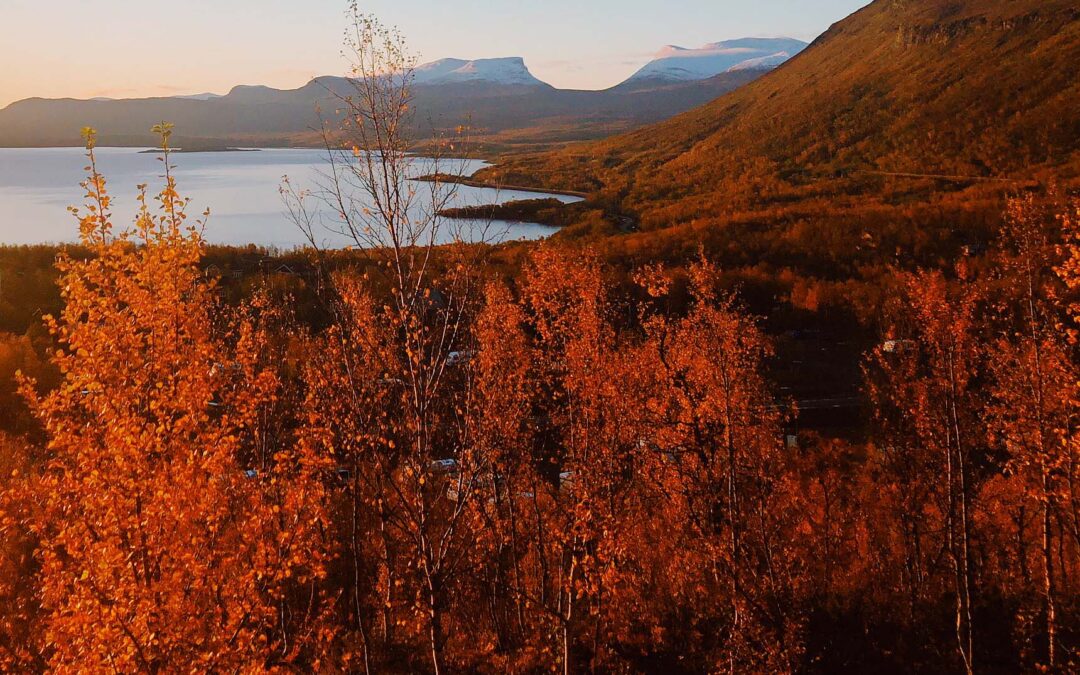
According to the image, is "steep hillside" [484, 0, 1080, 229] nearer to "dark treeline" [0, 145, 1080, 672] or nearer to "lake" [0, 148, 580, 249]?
"lake" [0, 148, 580, 249]

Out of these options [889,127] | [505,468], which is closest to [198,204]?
[505,468]

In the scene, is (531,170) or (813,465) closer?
(813,465)

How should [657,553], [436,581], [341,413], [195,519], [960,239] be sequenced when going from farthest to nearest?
1. [960,239]
2. [657,553]
3. [341,413]
4. [195,519]
5. [436,581]

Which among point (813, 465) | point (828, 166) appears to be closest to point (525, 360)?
point (813, 465)

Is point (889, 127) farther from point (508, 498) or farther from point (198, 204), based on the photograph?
point (508, 498)

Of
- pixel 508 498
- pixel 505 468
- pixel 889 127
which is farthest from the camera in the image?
pixel 889 127

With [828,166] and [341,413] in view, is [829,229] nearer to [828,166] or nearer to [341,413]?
[828,166]

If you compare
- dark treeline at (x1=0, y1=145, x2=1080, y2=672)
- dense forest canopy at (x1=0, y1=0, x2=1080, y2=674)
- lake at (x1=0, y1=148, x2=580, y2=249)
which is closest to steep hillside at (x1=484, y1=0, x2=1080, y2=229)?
lake at (x1=0, y1=148, x2=580, y2=249)

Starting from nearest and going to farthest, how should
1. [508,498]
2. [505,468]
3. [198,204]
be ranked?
1. [508,498]
2. [505,468]
3. [198,204]
